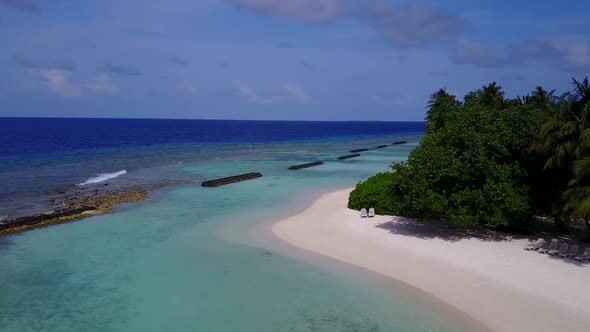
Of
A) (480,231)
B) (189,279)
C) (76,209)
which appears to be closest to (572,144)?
(480,231)

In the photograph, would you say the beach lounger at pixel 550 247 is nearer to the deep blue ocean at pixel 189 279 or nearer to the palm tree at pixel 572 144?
the palm tree at pixel 572 144

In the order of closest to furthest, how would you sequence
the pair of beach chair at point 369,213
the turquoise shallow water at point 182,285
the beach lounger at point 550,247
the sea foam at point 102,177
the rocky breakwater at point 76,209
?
1. the turquoise shallow water at point 182,285
2. the beach lounger at point 550,247
3. the rocky breakwater at point 76,209
4. the pair of beach chair at point 369,213
5. the sea foam at point 102,177

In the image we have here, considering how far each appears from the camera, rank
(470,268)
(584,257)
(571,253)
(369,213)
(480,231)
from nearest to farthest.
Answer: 1. (584,257)
2. (470,268)
3. (571,253)
4. (480,231)
5. (369,213)

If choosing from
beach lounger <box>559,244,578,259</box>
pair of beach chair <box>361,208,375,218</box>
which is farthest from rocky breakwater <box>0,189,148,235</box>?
beach lounger <box>559,244,578,259</box>

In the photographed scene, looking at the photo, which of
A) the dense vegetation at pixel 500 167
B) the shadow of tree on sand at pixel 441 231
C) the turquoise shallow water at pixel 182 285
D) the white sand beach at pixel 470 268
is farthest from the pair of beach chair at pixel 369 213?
the turquoise shallow water at pixel 182 285

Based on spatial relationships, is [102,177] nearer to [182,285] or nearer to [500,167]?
[182,285]

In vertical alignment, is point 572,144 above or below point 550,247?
above

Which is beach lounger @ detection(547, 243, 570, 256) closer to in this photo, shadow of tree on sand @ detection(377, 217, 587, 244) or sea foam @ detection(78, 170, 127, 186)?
shadow of tree on sand @ detection(377, 217, 587, 244)
